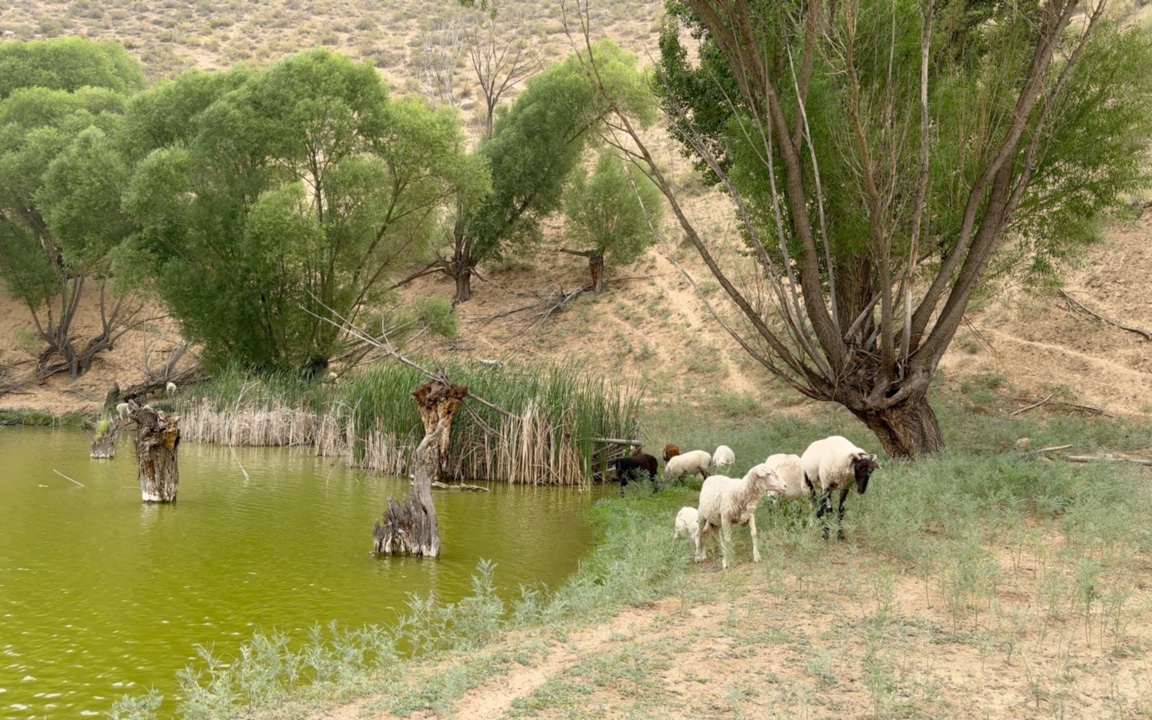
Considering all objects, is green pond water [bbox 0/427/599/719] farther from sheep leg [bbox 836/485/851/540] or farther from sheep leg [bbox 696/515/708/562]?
sheep leg [bbox 836/485/851/540]

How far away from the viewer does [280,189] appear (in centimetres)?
2144

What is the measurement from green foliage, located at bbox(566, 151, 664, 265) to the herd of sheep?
22.1m

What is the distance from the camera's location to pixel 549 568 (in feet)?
29.2

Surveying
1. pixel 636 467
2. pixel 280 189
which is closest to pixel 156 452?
pixel 636 467

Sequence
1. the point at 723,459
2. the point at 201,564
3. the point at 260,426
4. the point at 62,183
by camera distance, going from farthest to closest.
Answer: the point at 62,183 → the point at 260,426 → the point at 723,459 → the point at 201,564

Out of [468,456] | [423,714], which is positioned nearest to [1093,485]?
[423,714]

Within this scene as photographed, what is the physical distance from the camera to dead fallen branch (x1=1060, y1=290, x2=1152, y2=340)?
18.1m

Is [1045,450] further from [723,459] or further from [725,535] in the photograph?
[725,535]

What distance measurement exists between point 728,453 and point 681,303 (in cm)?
1756

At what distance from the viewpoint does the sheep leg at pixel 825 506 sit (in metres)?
7.70

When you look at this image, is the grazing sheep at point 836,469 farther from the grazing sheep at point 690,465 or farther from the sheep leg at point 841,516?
the grazing sheep at point 690,465

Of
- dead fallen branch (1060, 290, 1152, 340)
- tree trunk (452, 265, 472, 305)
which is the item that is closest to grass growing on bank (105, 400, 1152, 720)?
dead fallen branch (1060, 290, 1152, 340)

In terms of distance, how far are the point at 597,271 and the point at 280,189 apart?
12701mm

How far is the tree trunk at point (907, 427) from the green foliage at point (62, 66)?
34682 millimetres
